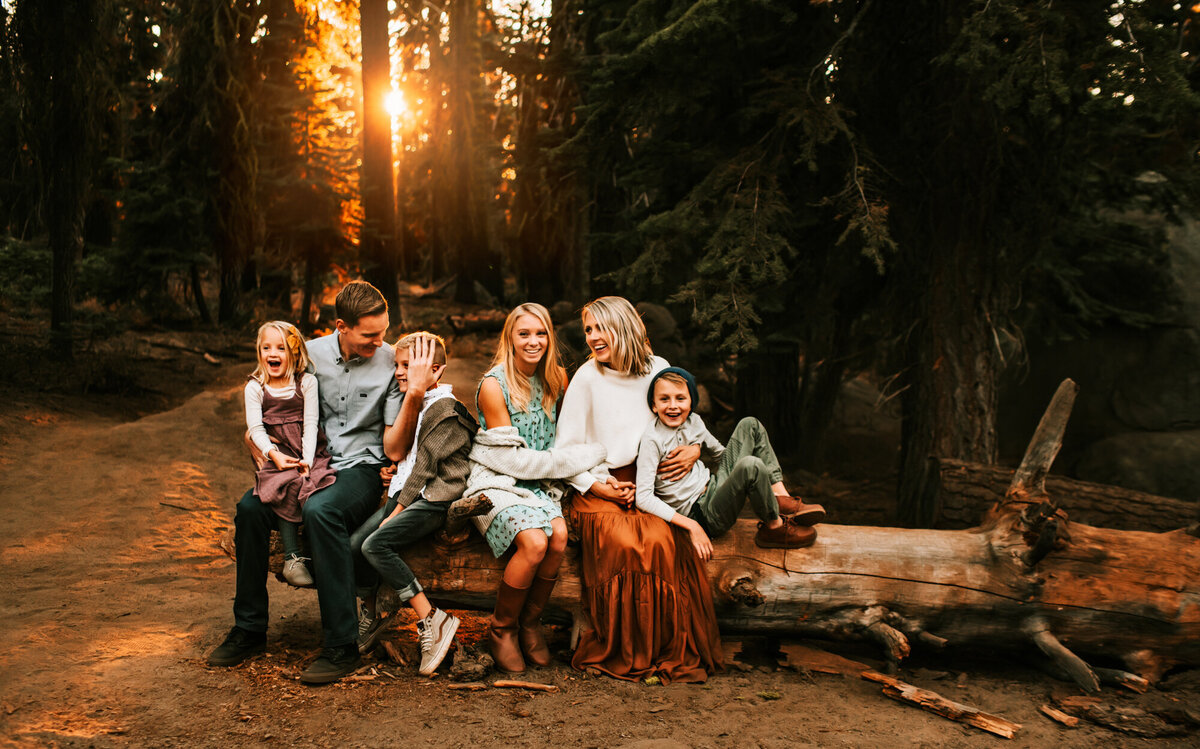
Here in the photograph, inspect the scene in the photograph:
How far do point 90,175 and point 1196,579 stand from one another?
12.1 meters

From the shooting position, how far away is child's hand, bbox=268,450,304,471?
4.14 meters

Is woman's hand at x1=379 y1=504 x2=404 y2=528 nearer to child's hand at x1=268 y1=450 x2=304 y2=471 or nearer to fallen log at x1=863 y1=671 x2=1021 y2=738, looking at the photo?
child's hand at x1=268 y1=450 x2=304 y2=471

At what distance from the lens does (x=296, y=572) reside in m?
4.11

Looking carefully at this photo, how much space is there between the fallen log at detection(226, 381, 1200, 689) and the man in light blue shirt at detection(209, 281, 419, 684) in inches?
16.9

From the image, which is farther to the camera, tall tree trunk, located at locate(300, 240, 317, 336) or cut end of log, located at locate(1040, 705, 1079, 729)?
tall tree trunk, located at locate(300, 240, 317, 336)

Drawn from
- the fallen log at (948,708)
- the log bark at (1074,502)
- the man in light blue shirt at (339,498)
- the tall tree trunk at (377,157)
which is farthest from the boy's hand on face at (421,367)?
the tall tree trunk at (377,157)

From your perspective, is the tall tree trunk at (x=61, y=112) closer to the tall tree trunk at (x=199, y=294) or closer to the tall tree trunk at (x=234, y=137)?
the tall tree trunk at (x=199, y=294)

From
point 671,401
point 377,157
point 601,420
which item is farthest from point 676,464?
point 377,157

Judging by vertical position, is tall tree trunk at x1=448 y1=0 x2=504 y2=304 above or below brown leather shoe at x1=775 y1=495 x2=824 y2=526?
above

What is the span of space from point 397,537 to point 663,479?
4.55 ft

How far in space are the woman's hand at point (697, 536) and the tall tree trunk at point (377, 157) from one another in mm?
9327

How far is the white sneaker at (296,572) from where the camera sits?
13.5 feet

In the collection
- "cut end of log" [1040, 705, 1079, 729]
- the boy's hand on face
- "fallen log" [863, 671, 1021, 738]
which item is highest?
the boy's hand on face

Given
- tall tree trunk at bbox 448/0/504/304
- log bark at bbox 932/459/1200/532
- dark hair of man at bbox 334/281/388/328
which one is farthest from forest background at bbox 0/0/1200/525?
tall tree trunk at bbox 448/0/504/304
